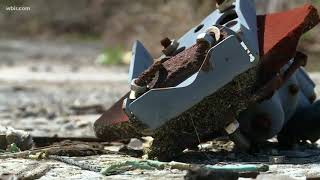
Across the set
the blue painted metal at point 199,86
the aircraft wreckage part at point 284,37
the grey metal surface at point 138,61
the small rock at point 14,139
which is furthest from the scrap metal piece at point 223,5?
the small rock at point 14,139

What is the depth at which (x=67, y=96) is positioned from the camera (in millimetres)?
13000

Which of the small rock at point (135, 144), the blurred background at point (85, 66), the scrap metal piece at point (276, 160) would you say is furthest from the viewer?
the blurred background at point (85, 66)

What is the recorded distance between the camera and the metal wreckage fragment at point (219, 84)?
16.4ft

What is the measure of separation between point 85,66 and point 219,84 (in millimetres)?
16481

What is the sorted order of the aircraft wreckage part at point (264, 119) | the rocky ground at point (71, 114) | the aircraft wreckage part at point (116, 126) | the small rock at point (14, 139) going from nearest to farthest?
the rocky ground at point (71, 114)
the aircraft wreckage part at point (116, 126)
the aircraft wreckage part at point (264, 119)
the small rock at point (14, 139)

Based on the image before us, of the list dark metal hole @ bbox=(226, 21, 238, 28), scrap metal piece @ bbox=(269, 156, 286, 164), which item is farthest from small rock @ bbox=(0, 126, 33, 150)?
scrap metal piece @ bbox=(269, 156, 286, 164)

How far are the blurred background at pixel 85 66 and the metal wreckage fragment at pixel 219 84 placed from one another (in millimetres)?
1885

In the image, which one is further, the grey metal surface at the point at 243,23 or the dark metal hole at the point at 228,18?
the dark metal hole at the point at 228,18

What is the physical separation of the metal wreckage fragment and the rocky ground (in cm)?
20

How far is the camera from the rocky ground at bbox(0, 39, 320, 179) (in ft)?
15.6

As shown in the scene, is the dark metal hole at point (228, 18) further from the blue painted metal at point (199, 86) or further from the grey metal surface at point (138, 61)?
the grey metal surface at point (138, 61)

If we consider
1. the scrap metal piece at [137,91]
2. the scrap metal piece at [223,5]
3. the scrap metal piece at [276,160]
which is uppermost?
the scrap metal piece at [223,5]

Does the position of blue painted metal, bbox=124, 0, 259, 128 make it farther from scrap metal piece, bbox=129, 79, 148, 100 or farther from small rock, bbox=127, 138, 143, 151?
small rock, bbox=127, 138, 143, 151

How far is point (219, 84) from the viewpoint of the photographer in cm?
507
